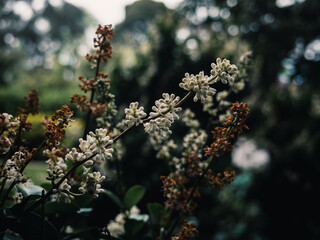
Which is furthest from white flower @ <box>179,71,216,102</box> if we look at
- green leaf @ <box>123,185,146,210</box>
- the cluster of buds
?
green leaf @ <box>123,185,146,210</box>

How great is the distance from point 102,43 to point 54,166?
1.41 feet

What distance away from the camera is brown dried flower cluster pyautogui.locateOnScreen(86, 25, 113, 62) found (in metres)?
0.84

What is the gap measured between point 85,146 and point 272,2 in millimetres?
10146

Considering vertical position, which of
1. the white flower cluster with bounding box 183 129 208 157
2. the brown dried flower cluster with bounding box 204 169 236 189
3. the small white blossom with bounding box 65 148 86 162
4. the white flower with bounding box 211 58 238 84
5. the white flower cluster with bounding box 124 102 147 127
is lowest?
the small white blossom with bounding box 65 148 86 162

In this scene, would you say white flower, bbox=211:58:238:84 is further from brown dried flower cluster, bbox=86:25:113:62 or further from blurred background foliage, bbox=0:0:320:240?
blurred background foliage, bbox=0:0:320:240

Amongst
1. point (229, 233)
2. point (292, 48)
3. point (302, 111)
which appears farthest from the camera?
point (292, 48)

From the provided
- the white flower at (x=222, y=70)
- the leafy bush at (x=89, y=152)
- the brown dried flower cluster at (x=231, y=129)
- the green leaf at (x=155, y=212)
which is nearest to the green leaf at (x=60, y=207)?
the leafy bush at (x=89, y=152)

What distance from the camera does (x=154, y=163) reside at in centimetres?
306

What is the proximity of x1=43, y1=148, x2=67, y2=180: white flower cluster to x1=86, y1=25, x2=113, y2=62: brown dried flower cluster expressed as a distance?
0.36m

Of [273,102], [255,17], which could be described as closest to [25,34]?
[255,17]

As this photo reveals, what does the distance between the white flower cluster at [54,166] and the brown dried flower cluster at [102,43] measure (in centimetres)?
36

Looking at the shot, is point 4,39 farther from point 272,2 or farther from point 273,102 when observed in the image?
point 273,102

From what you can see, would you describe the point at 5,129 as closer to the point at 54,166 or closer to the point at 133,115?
the point at 54,166

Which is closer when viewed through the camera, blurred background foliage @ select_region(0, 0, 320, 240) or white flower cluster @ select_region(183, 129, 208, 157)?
white flower cluster @ select_region(183, 129, 208, 157)
